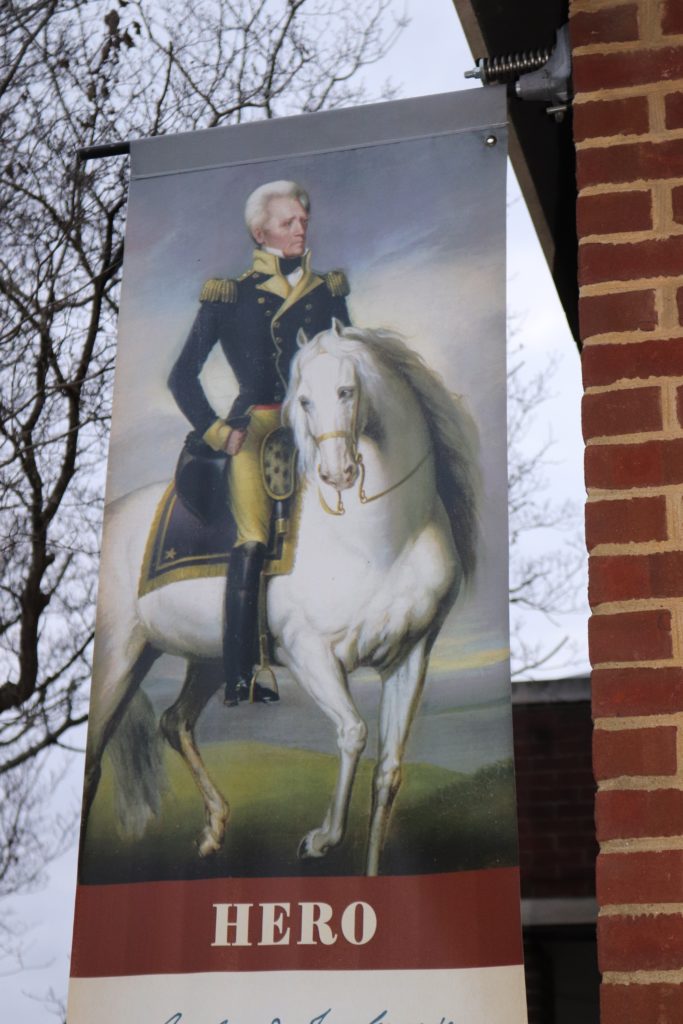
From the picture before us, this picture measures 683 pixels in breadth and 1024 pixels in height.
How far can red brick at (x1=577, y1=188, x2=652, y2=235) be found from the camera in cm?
246

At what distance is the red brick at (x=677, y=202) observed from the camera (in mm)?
2441

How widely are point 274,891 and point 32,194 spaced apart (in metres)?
4.72

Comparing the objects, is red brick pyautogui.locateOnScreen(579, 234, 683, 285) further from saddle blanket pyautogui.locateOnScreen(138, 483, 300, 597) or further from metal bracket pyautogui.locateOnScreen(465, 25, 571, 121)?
saddle blanket pyautogui.locateOnScreen(138, 483, 300, 597)

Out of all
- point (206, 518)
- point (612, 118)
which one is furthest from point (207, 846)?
point (612, 118)

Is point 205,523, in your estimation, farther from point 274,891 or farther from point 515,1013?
point 515,1013

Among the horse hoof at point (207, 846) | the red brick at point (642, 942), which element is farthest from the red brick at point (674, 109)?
the horse hoof at point (207, 846)

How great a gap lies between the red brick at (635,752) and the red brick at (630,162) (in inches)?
41.7

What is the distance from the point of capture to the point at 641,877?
2.10 m

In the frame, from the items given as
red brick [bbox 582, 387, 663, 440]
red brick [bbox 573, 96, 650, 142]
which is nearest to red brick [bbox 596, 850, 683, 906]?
red brick [bbox 582, 387, 663, 440]

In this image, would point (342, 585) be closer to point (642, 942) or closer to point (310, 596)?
point (310, 596)

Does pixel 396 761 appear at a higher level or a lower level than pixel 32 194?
Answer: lower

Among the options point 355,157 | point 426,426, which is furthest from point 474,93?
point 426,426

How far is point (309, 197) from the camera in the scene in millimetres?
3146

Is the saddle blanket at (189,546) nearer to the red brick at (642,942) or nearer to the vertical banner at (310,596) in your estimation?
the vertical banner at (310,596)
